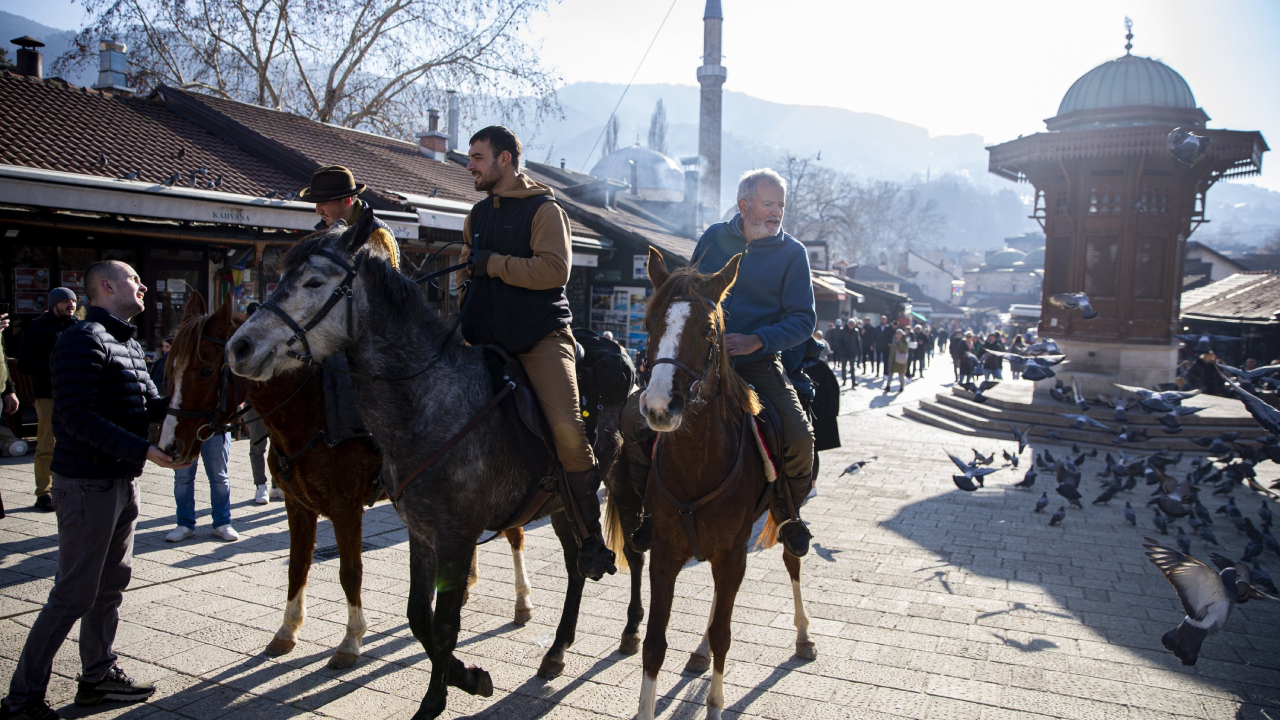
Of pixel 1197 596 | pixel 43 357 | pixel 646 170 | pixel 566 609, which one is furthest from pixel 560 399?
pixel 646 170

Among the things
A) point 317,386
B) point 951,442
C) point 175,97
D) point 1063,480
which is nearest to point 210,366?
point 317,386

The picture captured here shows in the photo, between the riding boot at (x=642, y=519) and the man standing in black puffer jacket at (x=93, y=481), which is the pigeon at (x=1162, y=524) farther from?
the man standing in black puffer jacket at (x=93, y=481)

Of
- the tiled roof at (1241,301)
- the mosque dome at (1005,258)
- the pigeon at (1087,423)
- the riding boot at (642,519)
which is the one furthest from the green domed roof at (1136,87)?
the mosque dome at (1005,258)

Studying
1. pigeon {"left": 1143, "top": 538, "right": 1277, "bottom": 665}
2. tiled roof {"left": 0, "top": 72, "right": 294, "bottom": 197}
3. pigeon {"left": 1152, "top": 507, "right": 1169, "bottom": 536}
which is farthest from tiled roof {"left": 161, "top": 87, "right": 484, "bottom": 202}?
pigeon {"left": 1143, "top": 538, "right": 1277, "bottom": 665}

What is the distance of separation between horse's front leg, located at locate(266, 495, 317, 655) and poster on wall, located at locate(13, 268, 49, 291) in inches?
326

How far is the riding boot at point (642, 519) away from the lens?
383 cm

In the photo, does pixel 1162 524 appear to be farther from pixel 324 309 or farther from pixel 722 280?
pixel 324 309

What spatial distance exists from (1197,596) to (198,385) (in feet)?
18.5

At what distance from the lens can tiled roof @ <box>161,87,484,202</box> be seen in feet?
48.4

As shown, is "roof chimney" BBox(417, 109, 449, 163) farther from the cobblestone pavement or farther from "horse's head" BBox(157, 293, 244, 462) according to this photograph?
"horse's head" BBox(157, 293, 244, 462)

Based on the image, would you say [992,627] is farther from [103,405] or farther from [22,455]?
[22,455]

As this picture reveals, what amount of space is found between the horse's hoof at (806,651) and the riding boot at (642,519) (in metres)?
1.32

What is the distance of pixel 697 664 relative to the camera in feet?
14.1

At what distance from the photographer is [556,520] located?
456cm
